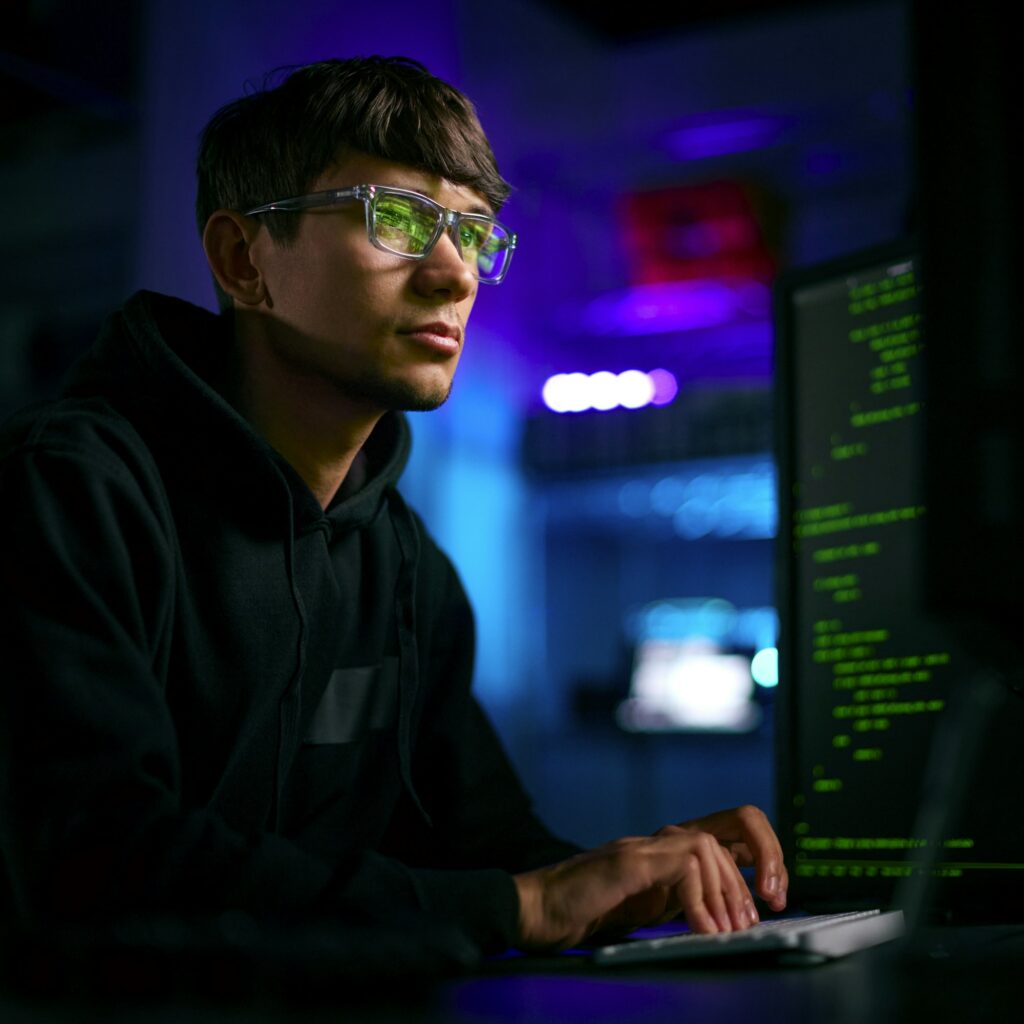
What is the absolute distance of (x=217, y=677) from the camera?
1198 mm

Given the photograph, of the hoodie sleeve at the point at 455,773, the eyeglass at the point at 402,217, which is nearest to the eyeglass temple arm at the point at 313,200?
the eyeglass at the point at 402,217

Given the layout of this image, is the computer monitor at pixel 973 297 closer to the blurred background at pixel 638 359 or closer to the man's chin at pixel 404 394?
the man's chin at pixel 404 394

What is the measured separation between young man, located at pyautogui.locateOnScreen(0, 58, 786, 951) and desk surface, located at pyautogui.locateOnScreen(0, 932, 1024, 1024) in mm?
157

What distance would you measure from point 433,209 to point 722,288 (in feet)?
9.89

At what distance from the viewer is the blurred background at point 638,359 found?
14.0ft

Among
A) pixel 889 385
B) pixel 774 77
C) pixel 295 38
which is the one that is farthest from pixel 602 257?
pixel 889 385

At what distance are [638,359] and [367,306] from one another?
3.44 meters

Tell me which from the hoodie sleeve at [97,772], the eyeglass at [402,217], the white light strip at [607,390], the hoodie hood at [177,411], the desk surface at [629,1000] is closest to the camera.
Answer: the desk surface at [629,1000]

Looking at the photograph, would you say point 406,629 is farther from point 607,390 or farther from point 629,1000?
point 607,390

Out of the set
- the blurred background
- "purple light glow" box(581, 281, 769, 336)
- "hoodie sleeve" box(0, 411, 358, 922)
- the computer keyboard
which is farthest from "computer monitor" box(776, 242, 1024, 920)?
"purple light glow" box(581, 281, 769, 336)

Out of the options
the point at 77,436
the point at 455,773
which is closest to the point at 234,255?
the point at 77,436

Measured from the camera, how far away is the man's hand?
0.95 metres

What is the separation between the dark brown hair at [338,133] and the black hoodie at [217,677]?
17 centimetres

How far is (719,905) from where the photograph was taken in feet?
3.31
